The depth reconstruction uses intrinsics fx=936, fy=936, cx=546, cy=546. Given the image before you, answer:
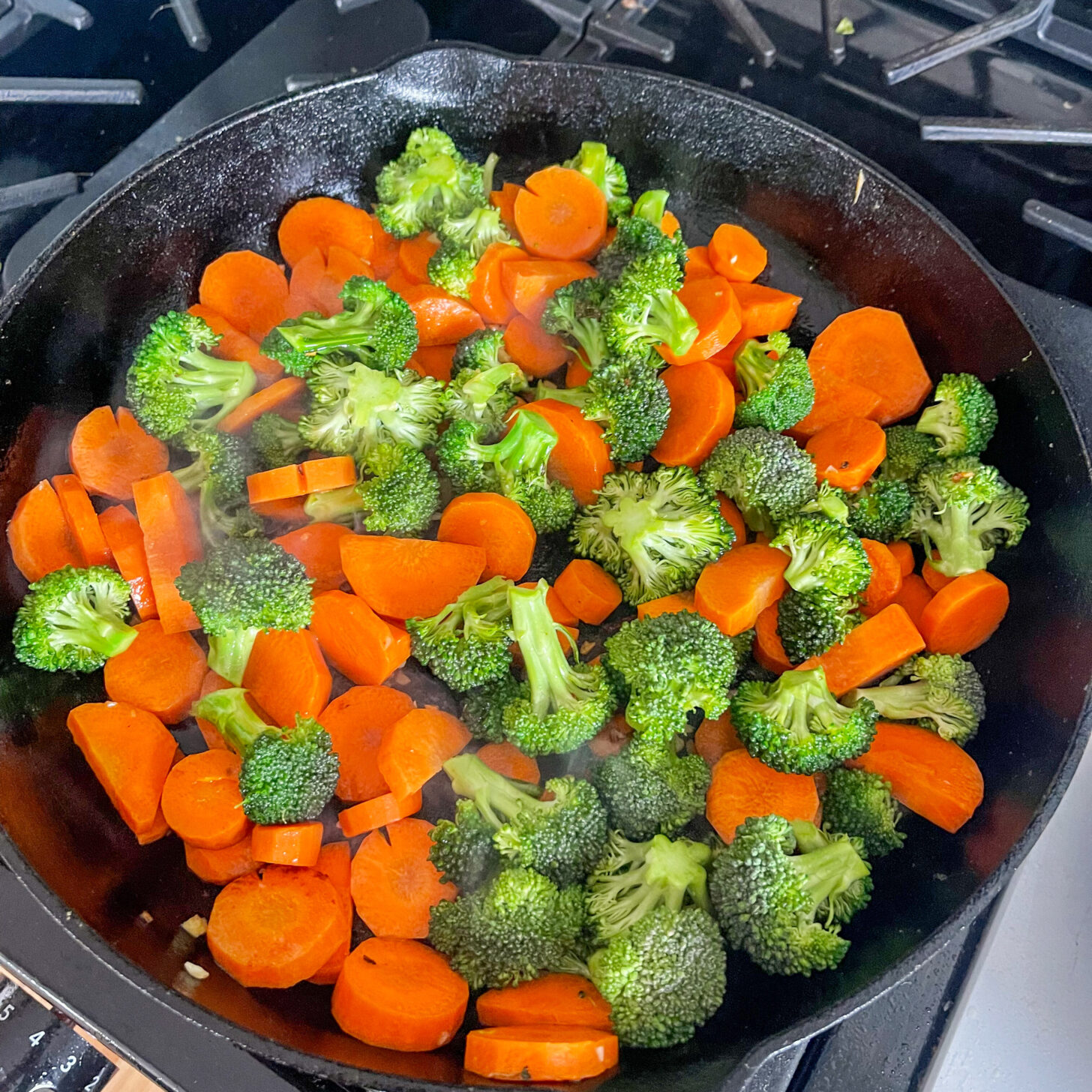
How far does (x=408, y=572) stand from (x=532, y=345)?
2.49 feet

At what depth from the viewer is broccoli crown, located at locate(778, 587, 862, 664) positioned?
222 centimetres

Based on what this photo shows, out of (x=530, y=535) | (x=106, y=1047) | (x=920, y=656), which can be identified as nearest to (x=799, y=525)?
(x=920, y=656)

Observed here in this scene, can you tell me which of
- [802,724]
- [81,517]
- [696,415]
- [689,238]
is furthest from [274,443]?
[802,724]

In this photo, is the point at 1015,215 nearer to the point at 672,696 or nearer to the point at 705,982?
the point at 672,696

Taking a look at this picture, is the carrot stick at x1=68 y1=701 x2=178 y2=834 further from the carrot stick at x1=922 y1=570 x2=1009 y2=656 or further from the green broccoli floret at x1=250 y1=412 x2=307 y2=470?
the carrot stick at x1=922 y1=570 x2=1009 y2=656

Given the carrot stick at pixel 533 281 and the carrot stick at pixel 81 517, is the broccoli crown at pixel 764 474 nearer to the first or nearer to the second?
the carrot stick at pixel 533 281

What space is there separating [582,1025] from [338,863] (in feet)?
2.16

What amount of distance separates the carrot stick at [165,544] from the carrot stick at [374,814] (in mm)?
619

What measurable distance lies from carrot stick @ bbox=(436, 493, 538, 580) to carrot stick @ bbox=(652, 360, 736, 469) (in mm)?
446

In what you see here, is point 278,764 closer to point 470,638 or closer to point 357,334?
point 470,638

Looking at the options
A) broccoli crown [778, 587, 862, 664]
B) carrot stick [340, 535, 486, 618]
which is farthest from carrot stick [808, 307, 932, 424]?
carrot stick [340, 535, 486, 618]

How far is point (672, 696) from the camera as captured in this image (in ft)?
6.75

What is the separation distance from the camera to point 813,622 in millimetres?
2219

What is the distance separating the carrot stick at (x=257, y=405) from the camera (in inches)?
98.2
